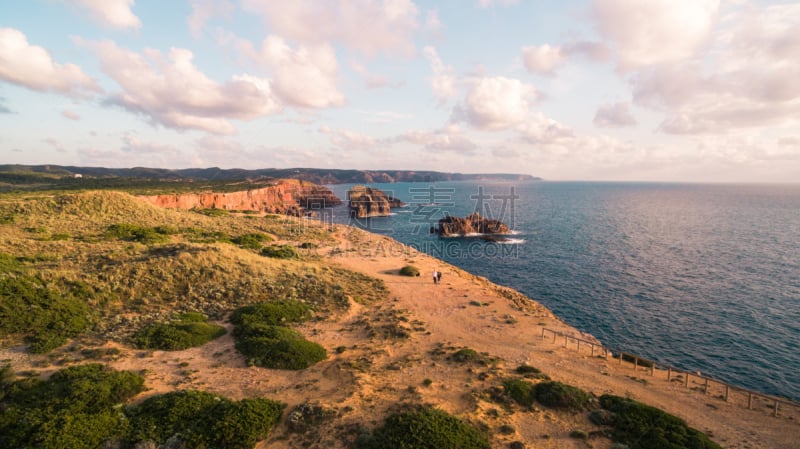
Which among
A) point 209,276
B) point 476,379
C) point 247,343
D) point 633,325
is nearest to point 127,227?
point 209,276

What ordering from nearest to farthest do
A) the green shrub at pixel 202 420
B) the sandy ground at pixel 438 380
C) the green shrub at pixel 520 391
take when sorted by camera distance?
the green shrub at pixel 202 420
the sandy ground at pixel 438 380
the green shrub at pixel 520 391

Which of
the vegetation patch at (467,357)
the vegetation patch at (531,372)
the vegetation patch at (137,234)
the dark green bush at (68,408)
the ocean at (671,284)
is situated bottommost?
the ocean at (671,284)

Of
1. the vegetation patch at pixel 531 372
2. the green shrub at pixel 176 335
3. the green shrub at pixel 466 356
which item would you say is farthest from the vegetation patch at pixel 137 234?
the vegetation patch at pixel 531 372

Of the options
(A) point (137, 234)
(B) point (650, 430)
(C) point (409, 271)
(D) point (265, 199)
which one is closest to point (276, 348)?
(B) point (650, 430)

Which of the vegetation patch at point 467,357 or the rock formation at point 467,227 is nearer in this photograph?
the vegetation patch at point 467,357

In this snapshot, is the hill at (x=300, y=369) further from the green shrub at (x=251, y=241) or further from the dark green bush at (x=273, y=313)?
the green shrub at (x=251, y=241)

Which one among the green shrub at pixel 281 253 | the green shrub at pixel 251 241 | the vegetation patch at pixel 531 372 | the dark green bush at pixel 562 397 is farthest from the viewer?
the green shrub at pixel 251 241

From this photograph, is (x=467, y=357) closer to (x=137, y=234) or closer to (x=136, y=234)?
(x=137, y=234)
